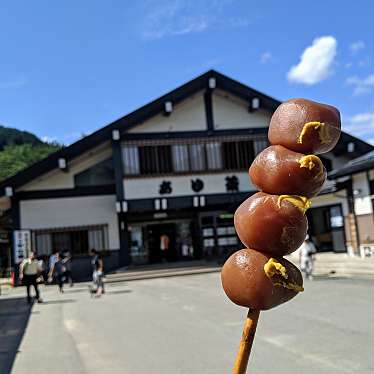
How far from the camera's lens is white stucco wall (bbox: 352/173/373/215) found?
17859 mm

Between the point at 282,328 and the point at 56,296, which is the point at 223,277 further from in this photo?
the point at 56,296

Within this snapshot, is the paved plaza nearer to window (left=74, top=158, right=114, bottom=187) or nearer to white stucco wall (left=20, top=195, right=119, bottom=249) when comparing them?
white stucco wall (left=20, top=195, right=119, bottom=249)

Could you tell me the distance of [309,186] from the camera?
2732 mm

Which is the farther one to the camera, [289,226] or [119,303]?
[119,303]

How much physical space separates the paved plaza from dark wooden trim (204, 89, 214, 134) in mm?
11956

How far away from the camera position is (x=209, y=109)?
2434cm

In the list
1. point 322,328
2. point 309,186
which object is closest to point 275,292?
point 309,186

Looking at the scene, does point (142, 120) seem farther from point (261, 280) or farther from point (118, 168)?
point (261, 280)

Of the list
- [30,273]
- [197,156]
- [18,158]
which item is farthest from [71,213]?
[18,158]

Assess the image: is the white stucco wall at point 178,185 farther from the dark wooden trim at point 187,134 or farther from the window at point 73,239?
the window at point 73,239

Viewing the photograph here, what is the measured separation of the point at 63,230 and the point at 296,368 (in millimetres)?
18721

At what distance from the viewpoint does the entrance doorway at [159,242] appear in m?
25.0

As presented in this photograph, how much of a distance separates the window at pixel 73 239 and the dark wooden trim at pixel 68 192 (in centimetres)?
156

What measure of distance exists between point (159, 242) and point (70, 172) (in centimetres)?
557
